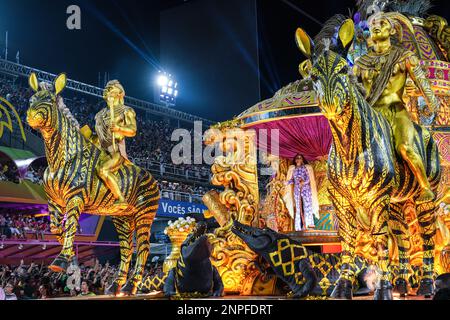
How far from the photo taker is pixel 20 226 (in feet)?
45.2

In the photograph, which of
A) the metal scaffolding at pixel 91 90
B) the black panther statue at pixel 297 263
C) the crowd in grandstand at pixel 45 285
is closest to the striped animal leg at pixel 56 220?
the crowd in grandstand at pixel 45 285

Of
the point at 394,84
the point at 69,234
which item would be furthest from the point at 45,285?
the point at 394,84

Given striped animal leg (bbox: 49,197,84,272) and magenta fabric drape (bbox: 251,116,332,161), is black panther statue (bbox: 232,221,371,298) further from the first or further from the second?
striped animal leg (bbox: 49,197,84,272)

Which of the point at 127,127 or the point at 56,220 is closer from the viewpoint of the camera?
the point at 56,220

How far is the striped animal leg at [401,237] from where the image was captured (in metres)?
5.11

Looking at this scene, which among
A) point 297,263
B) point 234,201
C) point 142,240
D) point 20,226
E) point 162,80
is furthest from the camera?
point 162,80

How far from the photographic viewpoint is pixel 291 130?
6.95m

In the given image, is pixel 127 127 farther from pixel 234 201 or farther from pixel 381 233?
pixel 381 233

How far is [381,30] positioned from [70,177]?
3.57 meters

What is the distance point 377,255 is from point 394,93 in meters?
1.50

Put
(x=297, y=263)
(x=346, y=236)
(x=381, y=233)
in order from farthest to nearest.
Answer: (x=297, y=263)
(x=346, y=236)
(x=381, y=233)

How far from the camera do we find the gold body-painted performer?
4.66 m

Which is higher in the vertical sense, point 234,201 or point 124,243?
point 234,201
